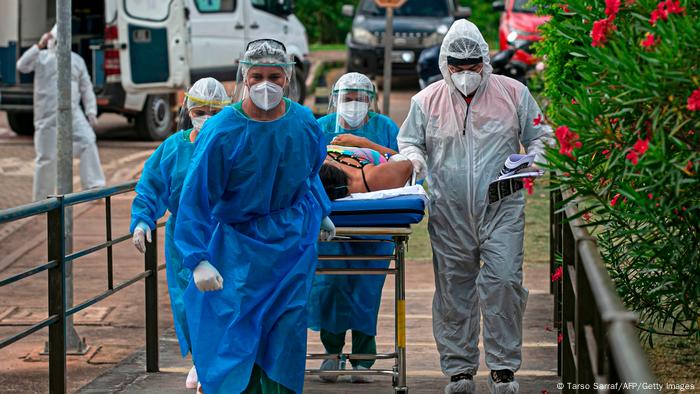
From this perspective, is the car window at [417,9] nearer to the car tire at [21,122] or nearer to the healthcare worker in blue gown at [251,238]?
the car tire at [21,122]

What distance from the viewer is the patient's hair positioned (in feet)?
20.0

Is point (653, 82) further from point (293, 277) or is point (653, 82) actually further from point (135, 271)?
point (135, 271)

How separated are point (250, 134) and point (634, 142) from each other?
183cm

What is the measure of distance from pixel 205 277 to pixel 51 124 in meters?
8.77

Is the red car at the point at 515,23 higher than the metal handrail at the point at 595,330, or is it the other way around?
the red car at the point at 515,23

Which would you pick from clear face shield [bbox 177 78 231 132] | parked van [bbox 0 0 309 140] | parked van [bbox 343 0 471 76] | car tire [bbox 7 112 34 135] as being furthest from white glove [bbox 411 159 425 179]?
parked van [bbox 343 0 471 76]

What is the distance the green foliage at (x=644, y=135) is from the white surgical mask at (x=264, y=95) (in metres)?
1.25

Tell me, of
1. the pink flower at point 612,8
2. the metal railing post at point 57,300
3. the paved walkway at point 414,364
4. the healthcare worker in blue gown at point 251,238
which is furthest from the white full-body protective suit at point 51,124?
the pink flower at point 612,8

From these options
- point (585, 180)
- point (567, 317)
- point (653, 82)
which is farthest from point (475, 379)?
point (653, 82)

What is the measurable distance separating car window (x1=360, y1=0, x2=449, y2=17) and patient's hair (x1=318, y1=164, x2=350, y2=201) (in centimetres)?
1755

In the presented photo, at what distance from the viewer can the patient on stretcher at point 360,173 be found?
20.1 ft

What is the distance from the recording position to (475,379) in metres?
6.64

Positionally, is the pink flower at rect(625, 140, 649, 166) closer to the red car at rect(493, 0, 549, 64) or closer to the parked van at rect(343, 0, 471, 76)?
the red car at rect(493, 0, 549, 64)

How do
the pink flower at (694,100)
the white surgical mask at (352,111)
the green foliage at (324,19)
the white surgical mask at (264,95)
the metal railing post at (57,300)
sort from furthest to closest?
1. the green foliage at (324,19)
2. the white surgical mask at (352,111)
3. the metal railing post at (57,300)
4. the white surgical mask at (264,95)
5. the pink flower at (694,100)
